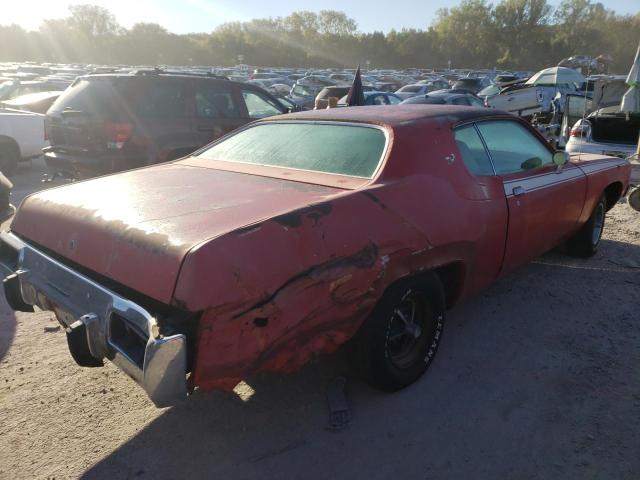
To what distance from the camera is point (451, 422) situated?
8.27 ft

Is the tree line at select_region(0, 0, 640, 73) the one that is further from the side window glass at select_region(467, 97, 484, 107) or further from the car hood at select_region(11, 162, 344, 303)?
the car hood at select_region(11, 162, 344, 303)

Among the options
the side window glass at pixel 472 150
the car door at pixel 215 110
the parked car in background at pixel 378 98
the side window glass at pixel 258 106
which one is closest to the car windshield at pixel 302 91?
the parked car in background at pixel 378 98

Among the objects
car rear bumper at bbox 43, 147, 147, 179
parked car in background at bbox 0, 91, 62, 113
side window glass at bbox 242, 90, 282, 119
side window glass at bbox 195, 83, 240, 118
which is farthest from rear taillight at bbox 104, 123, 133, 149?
parked car in background at bbox 0, 91, 62, 113

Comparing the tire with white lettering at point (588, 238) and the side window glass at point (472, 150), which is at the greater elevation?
the side window glass at point (472, 150)

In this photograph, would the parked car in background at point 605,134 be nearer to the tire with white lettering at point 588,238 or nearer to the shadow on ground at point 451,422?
the tire with white lettering at point 588,238

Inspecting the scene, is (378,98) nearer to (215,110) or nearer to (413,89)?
(215,110)

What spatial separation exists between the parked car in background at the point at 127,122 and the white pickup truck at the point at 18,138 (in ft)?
10.8

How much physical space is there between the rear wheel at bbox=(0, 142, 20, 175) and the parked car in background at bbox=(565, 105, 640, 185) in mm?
9602

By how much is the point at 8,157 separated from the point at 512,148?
8.93m

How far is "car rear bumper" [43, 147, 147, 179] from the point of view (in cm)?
576

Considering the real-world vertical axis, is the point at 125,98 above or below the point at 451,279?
above

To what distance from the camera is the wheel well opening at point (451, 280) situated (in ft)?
9.65

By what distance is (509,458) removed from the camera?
2.27m

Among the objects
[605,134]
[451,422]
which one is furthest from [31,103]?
[451,422]
